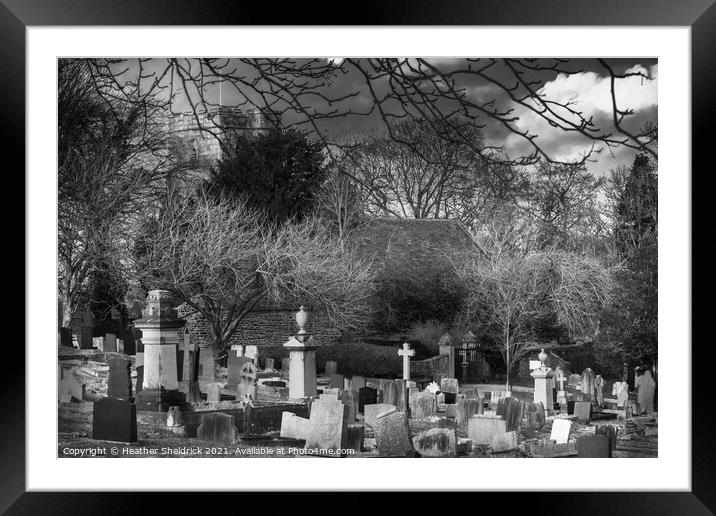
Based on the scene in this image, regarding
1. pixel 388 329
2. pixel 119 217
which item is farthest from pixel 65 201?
pixel 388 329

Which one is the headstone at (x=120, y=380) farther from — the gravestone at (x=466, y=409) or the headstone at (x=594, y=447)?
the headstone at (x=594, y=447)

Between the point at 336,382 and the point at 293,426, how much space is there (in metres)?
1.86

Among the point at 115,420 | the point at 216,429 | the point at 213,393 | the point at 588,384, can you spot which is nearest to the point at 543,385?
the point at 588,384

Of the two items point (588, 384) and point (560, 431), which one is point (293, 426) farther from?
point (588, 384)

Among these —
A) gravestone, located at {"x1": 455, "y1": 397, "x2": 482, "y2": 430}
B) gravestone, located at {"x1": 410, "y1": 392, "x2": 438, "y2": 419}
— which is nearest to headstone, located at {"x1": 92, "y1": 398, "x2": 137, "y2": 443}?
gravestone, located at {"x1": 410, "y1": 392, "x2": 438, "y2": 419}

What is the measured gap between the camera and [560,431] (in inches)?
298

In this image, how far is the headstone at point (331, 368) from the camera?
930 centimetres

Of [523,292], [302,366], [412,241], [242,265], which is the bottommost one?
[302,366]

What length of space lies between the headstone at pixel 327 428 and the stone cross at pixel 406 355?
2368 millimetres

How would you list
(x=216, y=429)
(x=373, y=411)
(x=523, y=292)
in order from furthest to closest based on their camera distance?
(x=523, y=292), (x=373, y=411), (x=216, y=429)

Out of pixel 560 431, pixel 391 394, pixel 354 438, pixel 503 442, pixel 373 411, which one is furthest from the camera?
pixel 391 394

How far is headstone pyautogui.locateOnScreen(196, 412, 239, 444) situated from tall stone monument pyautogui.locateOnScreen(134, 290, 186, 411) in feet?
3.61

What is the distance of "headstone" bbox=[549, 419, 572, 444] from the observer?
7.49 metres

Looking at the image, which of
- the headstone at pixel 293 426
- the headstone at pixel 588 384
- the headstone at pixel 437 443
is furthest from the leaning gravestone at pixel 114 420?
the headstone at pixel 588 384
